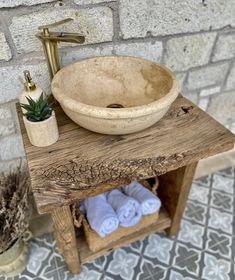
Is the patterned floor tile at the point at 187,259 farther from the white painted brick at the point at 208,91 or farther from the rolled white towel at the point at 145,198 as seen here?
the white painted brick at the point at 208,91

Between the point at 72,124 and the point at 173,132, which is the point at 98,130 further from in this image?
the point at 173,132

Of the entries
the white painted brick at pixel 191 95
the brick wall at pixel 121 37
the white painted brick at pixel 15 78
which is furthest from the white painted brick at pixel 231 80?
the white painted brick at pixel 15 78

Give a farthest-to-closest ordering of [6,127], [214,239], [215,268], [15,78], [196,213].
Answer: [196,213] → [214,239] → [215,268] → [6,127] → [15,78]

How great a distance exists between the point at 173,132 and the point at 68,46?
485mm

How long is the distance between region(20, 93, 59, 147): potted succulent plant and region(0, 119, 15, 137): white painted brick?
1.21 ft

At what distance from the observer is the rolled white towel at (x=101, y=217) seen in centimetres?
102

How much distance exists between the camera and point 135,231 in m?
1.17

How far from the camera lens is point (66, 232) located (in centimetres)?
92

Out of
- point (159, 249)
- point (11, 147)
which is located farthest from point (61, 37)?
point (159, 249)

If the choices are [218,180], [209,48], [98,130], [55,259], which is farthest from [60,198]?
[218,180]

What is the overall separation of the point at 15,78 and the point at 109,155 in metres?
0.49

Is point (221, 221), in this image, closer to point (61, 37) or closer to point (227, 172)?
point (227, 172)

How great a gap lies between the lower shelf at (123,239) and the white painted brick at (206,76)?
0.61m

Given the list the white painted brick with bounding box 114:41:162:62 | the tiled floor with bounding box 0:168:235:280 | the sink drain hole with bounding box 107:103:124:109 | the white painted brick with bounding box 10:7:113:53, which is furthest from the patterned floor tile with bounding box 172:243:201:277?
the white painted brick with bounding box 10:7:113:53
